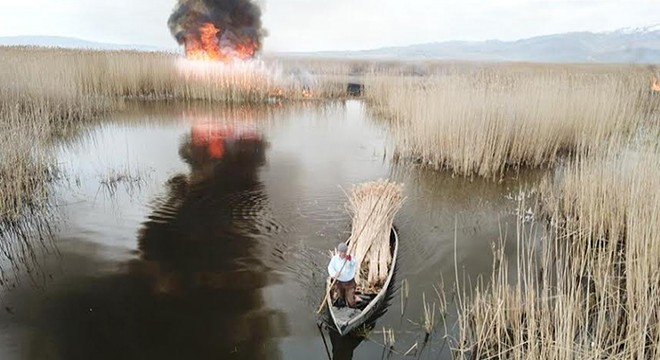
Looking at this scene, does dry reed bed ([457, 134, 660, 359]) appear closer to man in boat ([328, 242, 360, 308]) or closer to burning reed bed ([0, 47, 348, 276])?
man in boat ([328, 242, 360, 308])

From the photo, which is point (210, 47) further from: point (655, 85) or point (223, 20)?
point (655, 85)

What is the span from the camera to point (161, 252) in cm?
617

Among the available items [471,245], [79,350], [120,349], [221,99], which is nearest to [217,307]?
[120,349]

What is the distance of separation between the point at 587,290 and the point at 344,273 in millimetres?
2644

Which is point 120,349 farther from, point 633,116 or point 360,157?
point 633,116

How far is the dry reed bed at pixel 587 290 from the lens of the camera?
3379 mm

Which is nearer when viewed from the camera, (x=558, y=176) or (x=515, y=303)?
(x=515, y=303)

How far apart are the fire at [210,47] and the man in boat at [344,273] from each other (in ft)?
74.2

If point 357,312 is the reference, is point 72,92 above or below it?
above

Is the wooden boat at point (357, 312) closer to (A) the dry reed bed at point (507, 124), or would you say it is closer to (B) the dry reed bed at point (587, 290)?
(B) the dry reed bed at point (587, 290)

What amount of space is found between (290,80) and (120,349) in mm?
18443

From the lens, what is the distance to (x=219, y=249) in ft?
20.7

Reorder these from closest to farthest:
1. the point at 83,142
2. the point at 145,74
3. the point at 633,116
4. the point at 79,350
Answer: the point at 79,350
the point at 83,142
the point at 633,116
the point at 145,74

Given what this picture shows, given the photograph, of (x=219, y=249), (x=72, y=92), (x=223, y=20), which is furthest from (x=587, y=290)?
(x=223, y=20)
